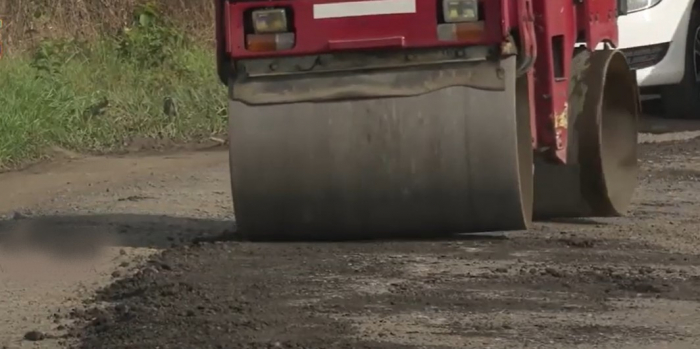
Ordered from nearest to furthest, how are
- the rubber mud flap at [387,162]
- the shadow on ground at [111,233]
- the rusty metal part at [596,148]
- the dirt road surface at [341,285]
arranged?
the dirt road surface at [341,285] → the rubber mud flap at [387,162] → the shadow on ground at [111,233] → the rusty metal part at [596,148]

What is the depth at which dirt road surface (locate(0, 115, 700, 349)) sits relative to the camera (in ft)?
18.9

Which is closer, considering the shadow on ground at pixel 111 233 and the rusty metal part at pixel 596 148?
the shadow on ground at pixel 111 233

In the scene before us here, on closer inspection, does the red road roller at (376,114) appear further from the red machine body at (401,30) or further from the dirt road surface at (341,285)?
the dirt road surface at (341,285)

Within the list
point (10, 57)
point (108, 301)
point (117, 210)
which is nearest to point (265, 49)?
point (108, 301)

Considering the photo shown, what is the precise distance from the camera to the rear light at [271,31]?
288 inches

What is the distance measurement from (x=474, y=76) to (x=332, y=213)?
0.88 m

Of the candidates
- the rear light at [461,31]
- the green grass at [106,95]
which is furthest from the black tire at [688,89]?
the rear light at [461,31]

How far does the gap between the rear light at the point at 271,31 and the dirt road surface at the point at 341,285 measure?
3.01 ft

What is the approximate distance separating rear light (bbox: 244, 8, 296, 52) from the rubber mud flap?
0.28 meters

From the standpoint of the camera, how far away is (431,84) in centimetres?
721

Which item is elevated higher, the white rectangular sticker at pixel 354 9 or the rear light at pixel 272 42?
the white rectangular sticker at pixel 354 9

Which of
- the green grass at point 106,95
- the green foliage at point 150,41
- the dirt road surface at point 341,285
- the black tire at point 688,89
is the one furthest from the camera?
the green foliage at point 150,41

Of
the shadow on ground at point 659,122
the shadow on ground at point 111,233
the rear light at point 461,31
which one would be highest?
the rear light at point 461,31

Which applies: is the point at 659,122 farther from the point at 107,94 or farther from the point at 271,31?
the point at 271,31
